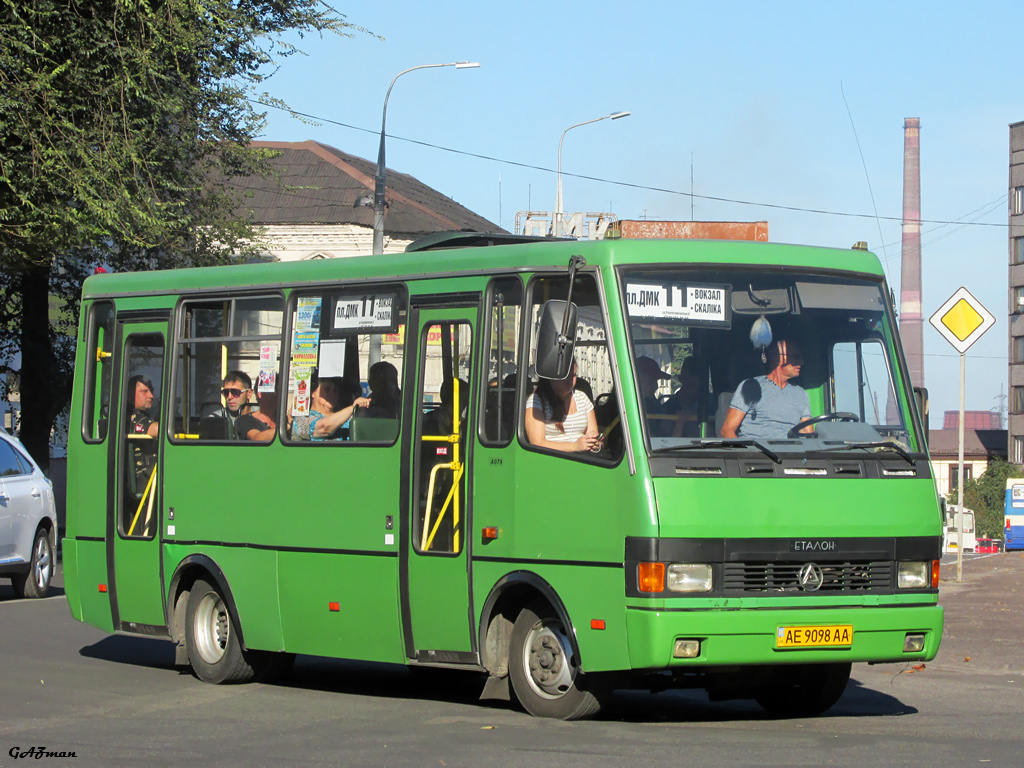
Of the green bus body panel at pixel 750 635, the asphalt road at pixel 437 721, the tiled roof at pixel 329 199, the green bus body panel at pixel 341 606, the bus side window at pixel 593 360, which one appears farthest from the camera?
the tiled roof at pixel 329 199

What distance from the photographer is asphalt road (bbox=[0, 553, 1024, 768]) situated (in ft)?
25.9

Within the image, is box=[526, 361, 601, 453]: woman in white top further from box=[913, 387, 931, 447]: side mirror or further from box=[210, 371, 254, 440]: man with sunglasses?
box=[210, 371, 254, 440]: man with sunglasses

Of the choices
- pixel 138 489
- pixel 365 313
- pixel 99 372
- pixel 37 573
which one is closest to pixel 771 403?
pixel 365 313

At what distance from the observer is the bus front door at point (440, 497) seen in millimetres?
9609

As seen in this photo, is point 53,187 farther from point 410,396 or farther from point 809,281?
point 809,281

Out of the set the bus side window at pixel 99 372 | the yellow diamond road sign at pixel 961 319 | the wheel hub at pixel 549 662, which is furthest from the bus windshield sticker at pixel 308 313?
the yellow diamond road sign at pixel 961 319

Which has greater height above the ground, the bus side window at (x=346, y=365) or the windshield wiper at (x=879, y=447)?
the bus side window at (x=346, y=365)

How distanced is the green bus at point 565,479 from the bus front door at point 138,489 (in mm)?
513

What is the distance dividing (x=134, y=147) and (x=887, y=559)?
52.8 ft

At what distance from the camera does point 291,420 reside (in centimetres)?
1093

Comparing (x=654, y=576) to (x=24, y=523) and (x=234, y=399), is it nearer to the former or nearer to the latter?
(x=234, y=399)

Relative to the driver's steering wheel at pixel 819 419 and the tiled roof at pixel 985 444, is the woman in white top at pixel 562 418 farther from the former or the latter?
the tiled roof at pixel 985 444

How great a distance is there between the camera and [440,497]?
32.0 feet

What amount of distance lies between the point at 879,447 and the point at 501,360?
7.38 feet
